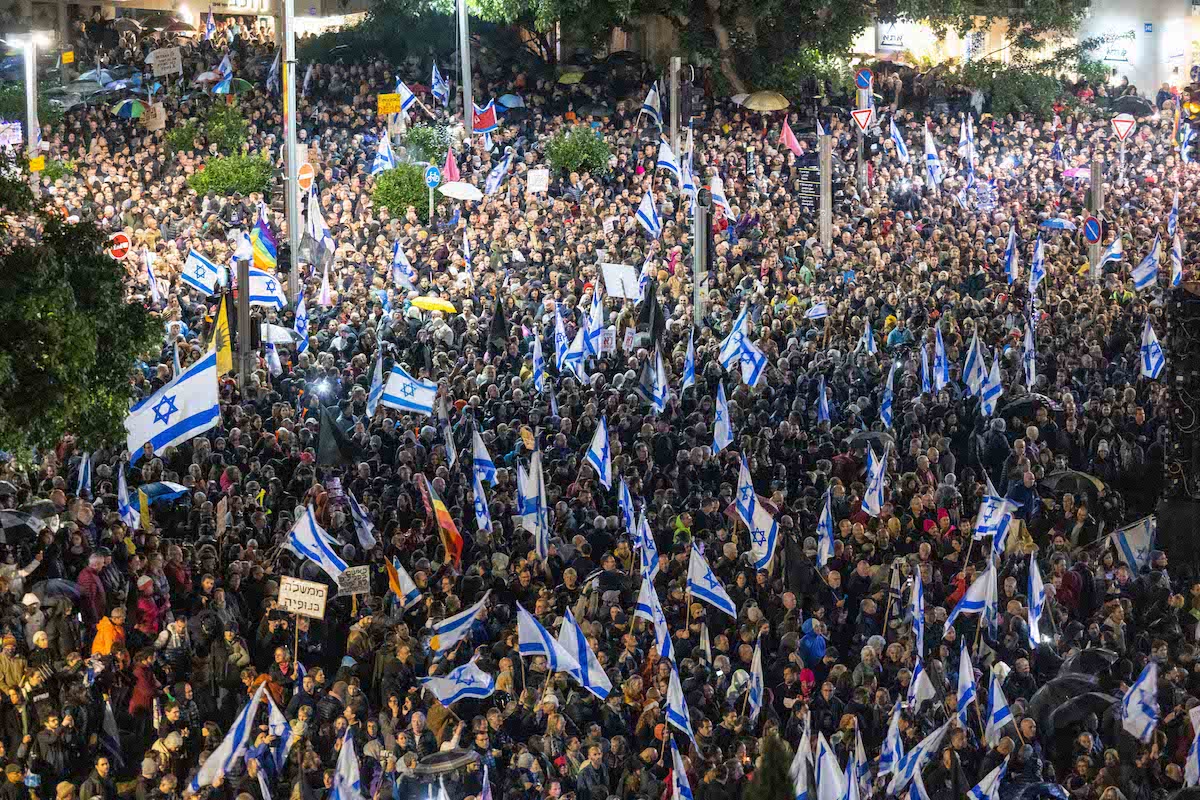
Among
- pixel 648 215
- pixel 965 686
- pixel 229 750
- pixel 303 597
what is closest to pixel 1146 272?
pixel 648 215

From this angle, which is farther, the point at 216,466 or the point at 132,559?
the point at 216,466

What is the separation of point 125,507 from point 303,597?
3212 millimetres

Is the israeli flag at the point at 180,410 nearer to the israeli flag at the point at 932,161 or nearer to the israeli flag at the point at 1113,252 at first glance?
the israeli flag at the point at 1113,252

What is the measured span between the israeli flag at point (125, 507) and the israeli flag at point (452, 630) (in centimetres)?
355

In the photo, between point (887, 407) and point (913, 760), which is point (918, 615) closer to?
point (913, 760)

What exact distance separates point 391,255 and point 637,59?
1605cm

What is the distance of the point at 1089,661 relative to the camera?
14.9 meters

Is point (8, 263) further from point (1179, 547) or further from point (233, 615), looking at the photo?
point (1179, 547)

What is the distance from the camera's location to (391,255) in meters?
30.6

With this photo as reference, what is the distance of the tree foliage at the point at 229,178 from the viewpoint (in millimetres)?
35938

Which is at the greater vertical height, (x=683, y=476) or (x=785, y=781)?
(x=785, y=781)

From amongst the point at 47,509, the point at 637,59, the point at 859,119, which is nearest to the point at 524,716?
the point at 47,509

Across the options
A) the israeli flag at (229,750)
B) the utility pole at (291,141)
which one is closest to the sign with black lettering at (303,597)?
the israeli flag at (229,750)

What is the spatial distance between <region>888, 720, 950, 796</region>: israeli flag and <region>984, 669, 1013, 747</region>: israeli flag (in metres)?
0.69
